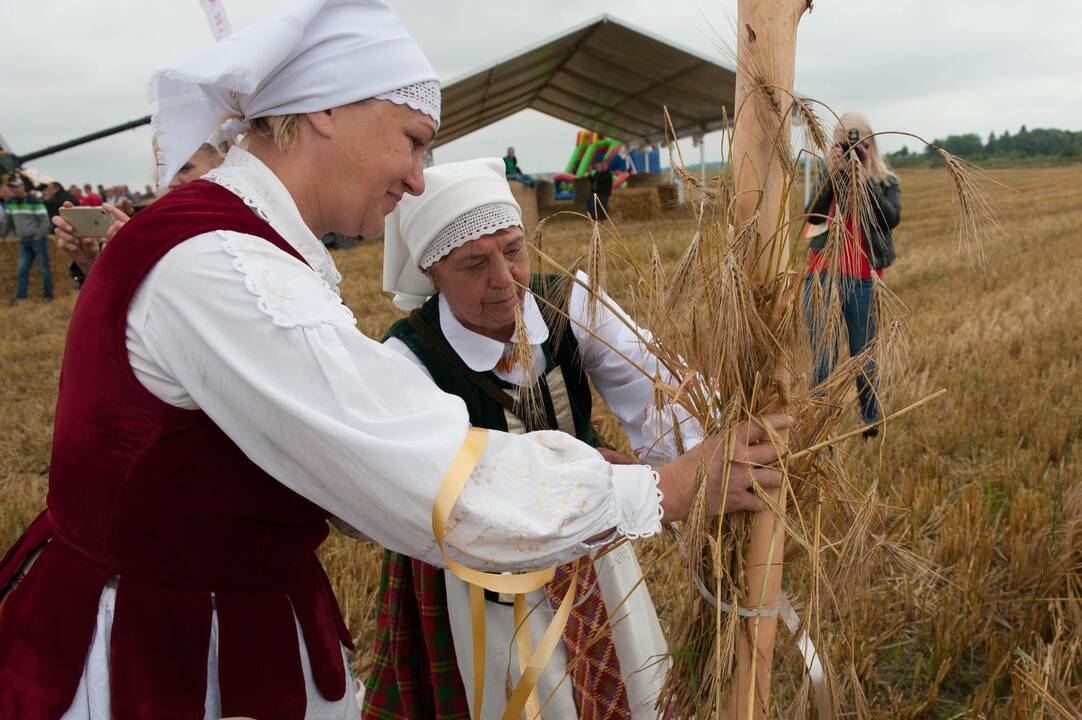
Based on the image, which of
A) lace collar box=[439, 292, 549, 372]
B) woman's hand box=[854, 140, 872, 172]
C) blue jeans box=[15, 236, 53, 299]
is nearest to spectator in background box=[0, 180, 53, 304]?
blue jeans box=[15, 236, 53, 299]

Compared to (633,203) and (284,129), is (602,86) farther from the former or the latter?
(284,129)

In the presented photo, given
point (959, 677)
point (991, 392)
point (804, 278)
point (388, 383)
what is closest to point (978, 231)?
point (804, 278)

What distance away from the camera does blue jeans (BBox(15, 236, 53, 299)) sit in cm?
932

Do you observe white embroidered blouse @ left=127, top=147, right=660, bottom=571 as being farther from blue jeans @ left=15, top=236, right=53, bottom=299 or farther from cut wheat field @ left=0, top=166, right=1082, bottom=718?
blue jeans @ left=15, top=236, right=53, bottom=299

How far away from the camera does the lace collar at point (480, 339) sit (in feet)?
5.33

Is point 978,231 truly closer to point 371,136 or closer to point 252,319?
point 371,136

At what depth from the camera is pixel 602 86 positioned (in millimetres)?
14031

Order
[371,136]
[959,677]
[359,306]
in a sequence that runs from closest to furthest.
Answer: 1. [371,136]
2. [959,677]
3. [359,306]

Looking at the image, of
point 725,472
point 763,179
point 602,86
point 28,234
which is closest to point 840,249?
point 763,179

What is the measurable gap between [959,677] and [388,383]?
1897 mm

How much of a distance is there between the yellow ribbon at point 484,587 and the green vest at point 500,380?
1.34 feet

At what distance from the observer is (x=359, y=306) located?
24.1 feet

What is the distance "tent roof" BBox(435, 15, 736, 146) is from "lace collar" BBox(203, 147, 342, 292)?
969cm

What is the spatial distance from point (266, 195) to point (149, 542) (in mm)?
451
